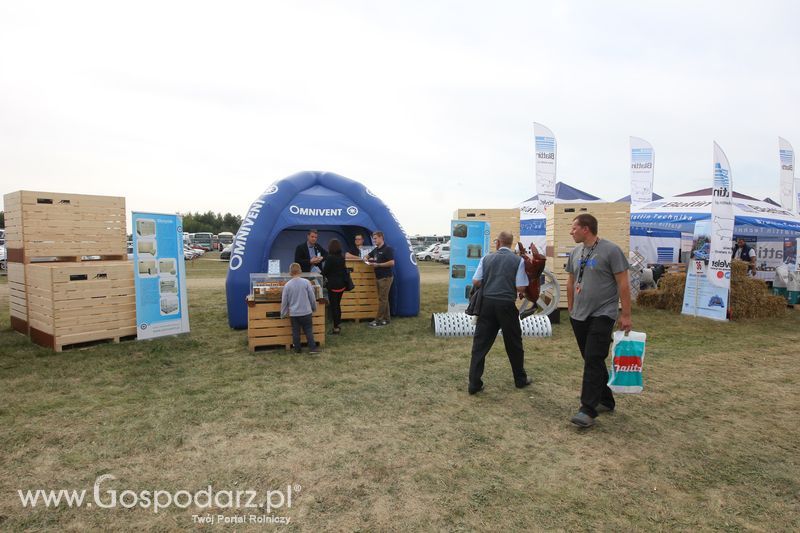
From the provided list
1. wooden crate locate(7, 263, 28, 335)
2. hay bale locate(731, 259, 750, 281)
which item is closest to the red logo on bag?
hay bale locate(731, 259, 750, 281)

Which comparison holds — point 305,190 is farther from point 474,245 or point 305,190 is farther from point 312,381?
point 312,381

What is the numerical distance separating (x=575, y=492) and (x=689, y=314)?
337 inches

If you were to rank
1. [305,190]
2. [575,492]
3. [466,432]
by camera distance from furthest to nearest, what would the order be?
[305,190] → [466,432] → [575,492]

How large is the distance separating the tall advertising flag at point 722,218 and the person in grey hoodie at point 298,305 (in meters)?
8.12

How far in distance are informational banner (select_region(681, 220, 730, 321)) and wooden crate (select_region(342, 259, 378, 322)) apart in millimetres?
6756

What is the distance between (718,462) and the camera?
135 inches

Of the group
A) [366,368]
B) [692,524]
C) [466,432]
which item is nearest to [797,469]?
[692,524]

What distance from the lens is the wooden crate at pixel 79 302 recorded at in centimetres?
646

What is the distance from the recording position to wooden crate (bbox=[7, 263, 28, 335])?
723 cm

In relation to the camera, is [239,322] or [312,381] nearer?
[312,381]

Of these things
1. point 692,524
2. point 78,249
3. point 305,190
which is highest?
point 305,190

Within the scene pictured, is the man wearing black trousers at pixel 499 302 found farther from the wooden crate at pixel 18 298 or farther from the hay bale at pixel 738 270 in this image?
the hay bale at pixel 738 270

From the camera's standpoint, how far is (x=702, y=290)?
9742 millimetres

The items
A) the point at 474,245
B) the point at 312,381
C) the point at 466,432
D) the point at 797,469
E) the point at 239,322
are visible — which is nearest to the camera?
the point at 797,469
